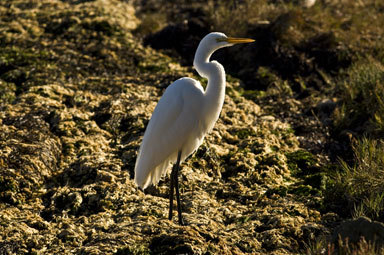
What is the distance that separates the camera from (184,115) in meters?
3.60

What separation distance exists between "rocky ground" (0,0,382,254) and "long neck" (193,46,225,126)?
2.73 feet

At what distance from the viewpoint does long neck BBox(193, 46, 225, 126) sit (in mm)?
3484

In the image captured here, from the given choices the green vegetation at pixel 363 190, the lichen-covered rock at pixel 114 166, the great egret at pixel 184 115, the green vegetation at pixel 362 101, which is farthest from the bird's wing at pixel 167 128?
the green vegetation at pixel 362 101

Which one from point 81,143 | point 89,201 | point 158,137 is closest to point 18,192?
point 89,201

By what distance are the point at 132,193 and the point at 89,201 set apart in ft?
1.16

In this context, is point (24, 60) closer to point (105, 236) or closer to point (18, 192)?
point (18, 192)

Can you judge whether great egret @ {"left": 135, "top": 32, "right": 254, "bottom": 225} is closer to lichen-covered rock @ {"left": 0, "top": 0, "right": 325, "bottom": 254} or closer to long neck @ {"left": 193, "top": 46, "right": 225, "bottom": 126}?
long neck @ {"left": 193, "top": 46, "right": 225, "bottom": 126}

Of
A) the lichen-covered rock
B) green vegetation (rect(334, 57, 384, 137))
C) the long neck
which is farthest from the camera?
green vegetation (rect(334, 57, 384, 137))

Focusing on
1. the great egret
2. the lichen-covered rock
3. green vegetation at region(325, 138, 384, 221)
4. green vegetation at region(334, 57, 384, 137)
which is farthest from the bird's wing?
green vegetation at region(334, 57, 384, 137)

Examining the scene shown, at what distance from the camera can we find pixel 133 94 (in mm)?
5410

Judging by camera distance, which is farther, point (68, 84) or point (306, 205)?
point (68, 84)

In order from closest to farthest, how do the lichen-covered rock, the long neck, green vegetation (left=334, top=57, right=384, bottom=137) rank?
1. the lichen-covered rock
2. the long neck
3. green vegetation (left=334, top=57, right=384, bottom=137)

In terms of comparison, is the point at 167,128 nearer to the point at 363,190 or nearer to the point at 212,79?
the point at 212,79

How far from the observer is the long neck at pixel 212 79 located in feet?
11.4
